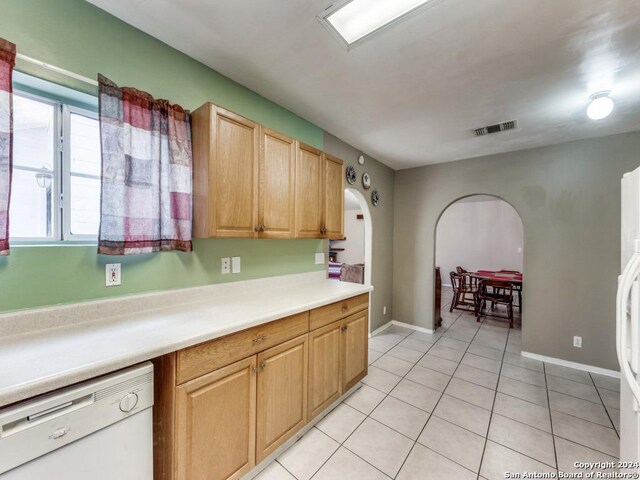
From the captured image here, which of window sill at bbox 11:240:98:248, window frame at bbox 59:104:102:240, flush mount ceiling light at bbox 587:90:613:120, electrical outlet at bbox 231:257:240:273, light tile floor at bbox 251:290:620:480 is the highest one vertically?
flush mount ceiling light at bbox 587:90:613:120

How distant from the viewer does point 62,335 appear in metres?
1.17

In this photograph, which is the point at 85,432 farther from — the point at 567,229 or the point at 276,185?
the point at 567,229

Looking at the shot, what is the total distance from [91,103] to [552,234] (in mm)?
4452

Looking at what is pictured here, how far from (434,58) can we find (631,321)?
174cm

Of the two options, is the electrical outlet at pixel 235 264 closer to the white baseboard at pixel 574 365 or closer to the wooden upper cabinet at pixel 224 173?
the wooden upper cabinet at pixel 224 173

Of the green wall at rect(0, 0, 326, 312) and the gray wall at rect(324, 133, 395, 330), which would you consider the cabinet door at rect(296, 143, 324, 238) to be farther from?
the gray wall at rect(324, 133, 395, 330)

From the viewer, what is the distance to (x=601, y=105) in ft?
6.63

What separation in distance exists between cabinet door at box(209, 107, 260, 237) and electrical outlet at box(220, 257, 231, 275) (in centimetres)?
33

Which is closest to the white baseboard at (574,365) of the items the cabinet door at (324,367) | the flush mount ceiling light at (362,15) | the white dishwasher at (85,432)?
the cabinet door at (324,367)

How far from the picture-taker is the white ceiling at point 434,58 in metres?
1.38

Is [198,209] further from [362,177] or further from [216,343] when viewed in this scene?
[362,177]

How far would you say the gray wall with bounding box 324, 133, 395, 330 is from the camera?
3.75 m

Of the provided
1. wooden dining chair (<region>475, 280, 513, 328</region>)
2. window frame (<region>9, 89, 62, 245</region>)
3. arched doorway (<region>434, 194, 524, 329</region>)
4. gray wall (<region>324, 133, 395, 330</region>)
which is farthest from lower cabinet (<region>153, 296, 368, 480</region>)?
arched doorway (<region>434, 194, 524, 329</region>)

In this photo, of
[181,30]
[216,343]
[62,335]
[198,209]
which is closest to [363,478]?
[216,343]
